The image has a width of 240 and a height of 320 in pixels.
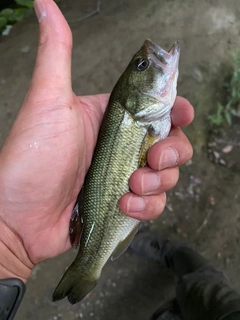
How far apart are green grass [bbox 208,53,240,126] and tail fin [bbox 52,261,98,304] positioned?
2184 millimetres

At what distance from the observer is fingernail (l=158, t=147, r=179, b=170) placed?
182 centimetres

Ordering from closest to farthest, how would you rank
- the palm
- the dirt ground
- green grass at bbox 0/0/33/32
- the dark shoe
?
the palm < the dark shoe < the dirt ground < green grass at bbox 0/0/33/32

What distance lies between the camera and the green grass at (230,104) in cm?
345

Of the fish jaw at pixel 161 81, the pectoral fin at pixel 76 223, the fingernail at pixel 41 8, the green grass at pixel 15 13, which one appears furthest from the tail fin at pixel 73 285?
the green grass at pixel 15 13

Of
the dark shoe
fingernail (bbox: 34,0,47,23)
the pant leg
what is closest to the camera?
fingernail (bbox: 34,0,47,23)

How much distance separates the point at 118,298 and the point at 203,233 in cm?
96

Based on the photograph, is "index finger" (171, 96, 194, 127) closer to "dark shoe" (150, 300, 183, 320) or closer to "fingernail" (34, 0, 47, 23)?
"fingernail" (34, 0, 47, 23)

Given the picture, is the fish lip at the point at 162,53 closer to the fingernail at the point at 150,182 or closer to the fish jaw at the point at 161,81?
the fish jaw at the point at 161,81

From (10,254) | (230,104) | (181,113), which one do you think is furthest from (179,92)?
(10,254)

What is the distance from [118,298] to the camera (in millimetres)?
2975

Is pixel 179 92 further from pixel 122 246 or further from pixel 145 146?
pixel 122 246

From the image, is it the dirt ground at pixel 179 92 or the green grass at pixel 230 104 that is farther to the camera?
the green grass at pixel 230 104

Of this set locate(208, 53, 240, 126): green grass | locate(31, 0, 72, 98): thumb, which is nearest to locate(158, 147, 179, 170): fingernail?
locate(31, 0, 72, 98): thumb

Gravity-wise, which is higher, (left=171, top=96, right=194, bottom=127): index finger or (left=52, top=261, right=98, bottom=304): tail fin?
(left=171, top=96, right=194, bottom=127): index finger
